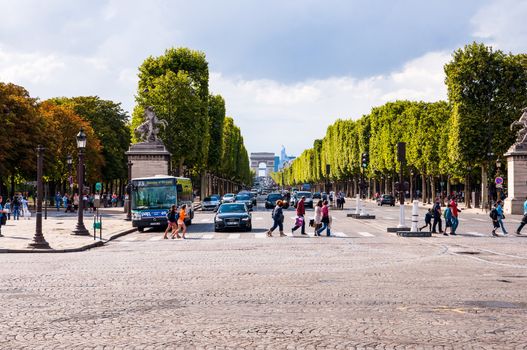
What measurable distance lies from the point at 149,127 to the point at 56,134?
647 inches

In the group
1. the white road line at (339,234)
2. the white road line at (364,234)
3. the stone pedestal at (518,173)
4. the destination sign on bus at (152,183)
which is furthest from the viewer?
the stone pedestal at (518,173)

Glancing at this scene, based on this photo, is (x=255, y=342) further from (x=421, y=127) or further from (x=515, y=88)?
(x=421, y=127)

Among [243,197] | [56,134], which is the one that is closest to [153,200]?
[243,197]

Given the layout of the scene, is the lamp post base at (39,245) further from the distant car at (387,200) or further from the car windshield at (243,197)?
the distant car at (387,200)

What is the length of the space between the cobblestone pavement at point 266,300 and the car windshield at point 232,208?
1237 cm

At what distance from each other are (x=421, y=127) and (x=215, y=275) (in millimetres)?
64981

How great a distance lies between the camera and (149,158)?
5569 centimetres

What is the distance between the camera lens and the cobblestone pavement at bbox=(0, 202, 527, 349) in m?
8.52

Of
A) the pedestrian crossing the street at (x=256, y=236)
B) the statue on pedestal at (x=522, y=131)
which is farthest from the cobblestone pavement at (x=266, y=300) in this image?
the statue on pedestal at (x=522, y=131)

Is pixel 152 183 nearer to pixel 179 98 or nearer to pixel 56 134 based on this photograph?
pixel 179 98

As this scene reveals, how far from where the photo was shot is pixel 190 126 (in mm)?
63156

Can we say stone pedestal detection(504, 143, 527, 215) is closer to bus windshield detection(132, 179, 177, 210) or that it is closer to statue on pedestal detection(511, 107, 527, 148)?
statue on pedestal detection(511, 107, 527, 148)

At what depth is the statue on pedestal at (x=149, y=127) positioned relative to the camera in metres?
56.9

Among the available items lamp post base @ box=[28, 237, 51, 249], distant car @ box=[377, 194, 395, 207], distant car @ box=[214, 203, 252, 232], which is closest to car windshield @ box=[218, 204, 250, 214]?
distant car @ box=[214, 203, 252, 232]
